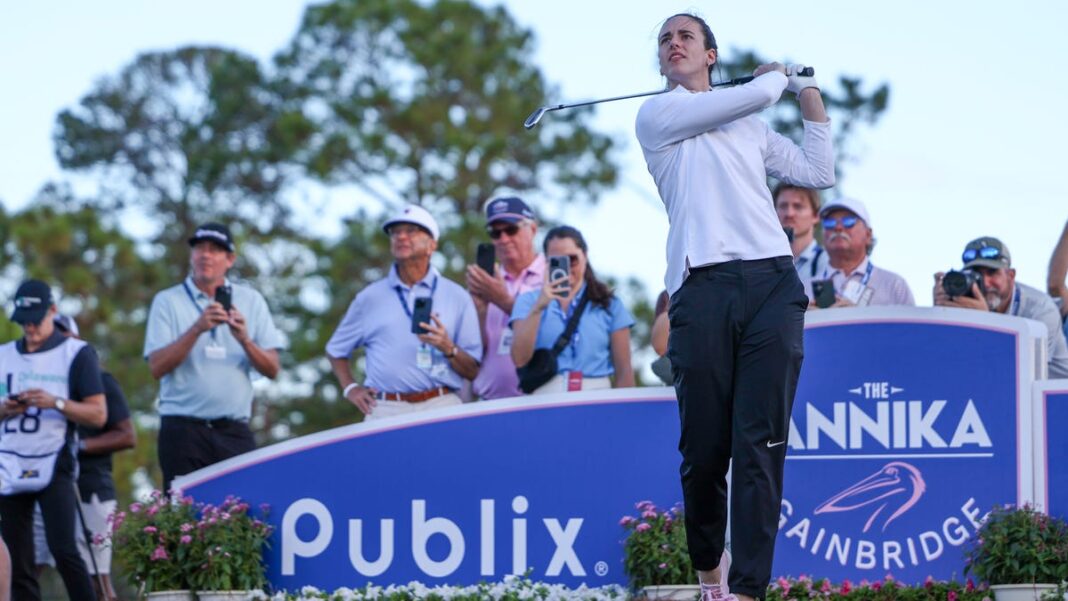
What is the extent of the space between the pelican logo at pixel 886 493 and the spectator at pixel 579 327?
144cm

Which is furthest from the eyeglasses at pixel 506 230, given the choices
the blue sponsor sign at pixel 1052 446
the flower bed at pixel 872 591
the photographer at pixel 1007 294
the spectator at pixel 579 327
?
the blue sponsor sign at pixel 1052 446

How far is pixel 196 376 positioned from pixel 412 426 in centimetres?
168

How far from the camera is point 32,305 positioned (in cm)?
896

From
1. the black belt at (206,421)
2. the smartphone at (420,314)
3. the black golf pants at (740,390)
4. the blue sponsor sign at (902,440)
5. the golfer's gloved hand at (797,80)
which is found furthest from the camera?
the black belt at (206,421)

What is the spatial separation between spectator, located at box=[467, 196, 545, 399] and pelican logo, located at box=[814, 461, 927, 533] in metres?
1.99

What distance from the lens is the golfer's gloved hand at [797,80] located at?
17.4 feet

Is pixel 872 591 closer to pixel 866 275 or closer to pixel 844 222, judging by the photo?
pixel 866 275

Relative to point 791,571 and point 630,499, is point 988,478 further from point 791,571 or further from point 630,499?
point 630,499

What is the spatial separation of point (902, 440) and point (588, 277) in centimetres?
192

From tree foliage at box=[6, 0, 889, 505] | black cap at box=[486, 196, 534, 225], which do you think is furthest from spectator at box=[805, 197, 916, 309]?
tree foliage at box=[6, 0, 889, 505]

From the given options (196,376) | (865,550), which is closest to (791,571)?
(865,550)

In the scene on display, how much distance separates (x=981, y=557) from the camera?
6684 millimetres

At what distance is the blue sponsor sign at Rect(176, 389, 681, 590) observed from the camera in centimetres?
737

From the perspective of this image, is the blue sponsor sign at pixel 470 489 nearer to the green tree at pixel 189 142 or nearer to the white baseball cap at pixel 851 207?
the white baseball cap at pixel 851 207
